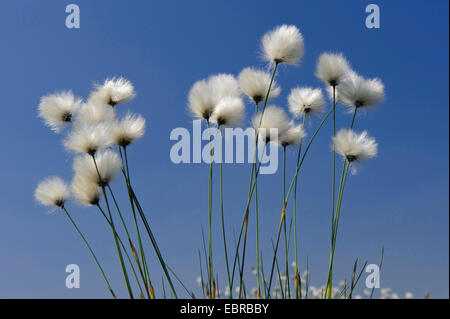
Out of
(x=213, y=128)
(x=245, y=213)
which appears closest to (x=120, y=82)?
(x=213, y=128)

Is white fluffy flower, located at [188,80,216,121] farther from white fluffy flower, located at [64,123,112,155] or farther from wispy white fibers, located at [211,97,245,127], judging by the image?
white fluffy flower, located at [64,123,112,155]

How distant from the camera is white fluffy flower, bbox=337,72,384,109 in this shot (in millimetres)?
2328

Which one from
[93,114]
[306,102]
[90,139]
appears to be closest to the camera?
[90,139]

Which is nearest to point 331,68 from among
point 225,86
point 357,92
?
point 357,92

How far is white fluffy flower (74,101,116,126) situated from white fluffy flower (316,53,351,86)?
1.01 metres

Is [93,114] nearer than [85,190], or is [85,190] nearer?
[85,190]

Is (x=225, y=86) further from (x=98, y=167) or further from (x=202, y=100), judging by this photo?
(x=98, y=167)

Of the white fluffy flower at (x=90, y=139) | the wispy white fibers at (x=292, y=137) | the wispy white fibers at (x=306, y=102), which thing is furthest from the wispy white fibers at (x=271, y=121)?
the white fluffy flower at (x=90, y=139)

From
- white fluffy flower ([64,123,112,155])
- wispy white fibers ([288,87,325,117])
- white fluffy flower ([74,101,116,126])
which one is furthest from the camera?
wispy white fibers ([288,87,325,117])

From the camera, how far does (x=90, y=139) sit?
198 cm

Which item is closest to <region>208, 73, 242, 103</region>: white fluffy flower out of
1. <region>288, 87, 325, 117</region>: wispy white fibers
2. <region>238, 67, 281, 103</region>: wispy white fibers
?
<region>238, 67, 281, 103</region>: wispy white fibers

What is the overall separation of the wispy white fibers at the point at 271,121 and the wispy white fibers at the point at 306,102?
14.1 inches

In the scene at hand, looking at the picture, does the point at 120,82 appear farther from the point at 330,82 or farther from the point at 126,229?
the point at 330,82

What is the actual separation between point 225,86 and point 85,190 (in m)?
0.77
